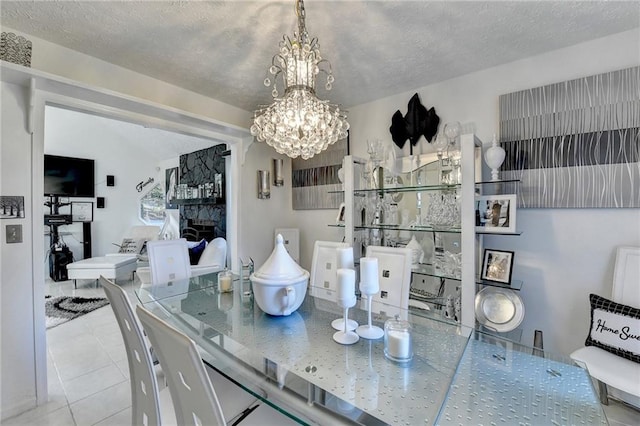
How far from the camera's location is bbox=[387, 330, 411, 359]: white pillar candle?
1.07 meters

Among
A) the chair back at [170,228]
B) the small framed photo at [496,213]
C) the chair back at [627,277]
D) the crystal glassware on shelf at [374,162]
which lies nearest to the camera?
the chair back at [627,277]

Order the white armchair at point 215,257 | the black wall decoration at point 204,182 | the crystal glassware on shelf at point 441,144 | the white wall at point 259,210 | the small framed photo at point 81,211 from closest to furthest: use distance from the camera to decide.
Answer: the crystal glassware on shelf at point 441,144 → the white wall at point 259,210 → the white armchair at point 215,257 → the black wall decoration at point 204,182 → the small framed photo at point 81,211

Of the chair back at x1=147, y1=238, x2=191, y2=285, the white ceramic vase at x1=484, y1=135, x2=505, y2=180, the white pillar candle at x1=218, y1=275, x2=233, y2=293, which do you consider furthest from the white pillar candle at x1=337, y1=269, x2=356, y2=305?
the chair back at x1=147, y1=238, x2=191, y2=285

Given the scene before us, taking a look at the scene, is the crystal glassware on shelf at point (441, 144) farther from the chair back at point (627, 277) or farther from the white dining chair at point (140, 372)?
the white dining chair at point (140, 372)

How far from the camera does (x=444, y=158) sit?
7.74ft

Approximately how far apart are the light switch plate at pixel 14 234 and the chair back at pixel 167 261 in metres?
0.75

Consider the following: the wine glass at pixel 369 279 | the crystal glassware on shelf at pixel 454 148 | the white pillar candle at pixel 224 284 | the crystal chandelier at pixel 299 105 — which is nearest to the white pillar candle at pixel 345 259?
the wine glass at pixel 369 279

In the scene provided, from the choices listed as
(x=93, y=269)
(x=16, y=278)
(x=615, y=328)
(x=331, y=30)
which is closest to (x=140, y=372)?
(x=16, y=278)

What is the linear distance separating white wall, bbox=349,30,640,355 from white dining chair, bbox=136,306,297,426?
2298 mm

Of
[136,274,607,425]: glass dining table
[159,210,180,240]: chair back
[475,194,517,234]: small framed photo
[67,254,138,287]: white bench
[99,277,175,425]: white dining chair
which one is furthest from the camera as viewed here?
[159,210,180,240]: chair back

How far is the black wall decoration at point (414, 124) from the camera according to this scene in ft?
8.36

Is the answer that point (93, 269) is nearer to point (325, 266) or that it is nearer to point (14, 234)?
point (14, 234)

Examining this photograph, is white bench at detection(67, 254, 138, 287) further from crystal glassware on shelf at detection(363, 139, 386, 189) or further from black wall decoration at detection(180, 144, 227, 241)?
crystal glassware on shelf at detection(363, 139, 386, 189)

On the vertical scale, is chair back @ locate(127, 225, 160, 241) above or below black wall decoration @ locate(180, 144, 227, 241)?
below
